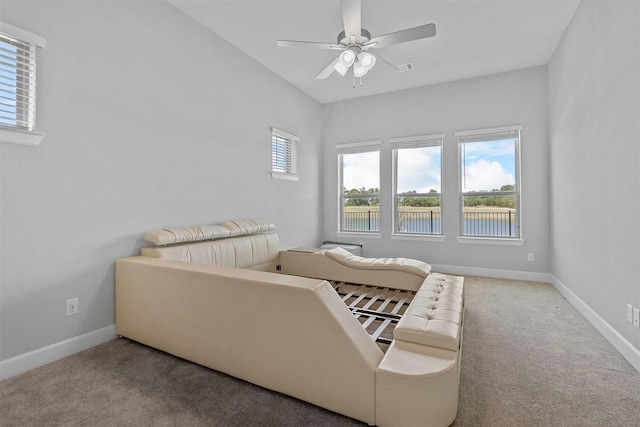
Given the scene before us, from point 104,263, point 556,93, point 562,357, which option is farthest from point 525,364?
point 556,93

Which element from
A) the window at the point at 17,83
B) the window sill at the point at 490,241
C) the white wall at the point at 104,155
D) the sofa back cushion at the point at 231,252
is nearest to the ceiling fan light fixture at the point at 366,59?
the white wall at the point at 104,155

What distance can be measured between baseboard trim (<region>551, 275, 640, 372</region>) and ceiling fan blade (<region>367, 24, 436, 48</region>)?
2.77 meters

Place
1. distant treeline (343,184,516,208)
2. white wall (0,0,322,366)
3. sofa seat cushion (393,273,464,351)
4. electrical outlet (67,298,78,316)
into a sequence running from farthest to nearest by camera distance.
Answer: distant treeline (343,184,516,208), electrical outlet (67,298,78,316), white wall (0,0,322,366), sofa seat cushion (393,273,464,351)

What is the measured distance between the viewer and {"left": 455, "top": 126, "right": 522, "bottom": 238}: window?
14.4 feet

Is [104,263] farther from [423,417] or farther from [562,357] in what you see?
[562,357]

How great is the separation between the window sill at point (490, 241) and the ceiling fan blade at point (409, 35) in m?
3.24

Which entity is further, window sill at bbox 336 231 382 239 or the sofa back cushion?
window sill at bbox 336 231 382 239

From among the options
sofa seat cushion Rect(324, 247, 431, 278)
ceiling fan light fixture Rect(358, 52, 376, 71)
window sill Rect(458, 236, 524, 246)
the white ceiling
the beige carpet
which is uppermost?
the white ceiling

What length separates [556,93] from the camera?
3.70m

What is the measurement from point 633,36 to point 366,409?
2929 mm

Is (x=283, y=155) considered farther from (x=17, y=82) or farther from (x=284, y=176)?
(x=17, y=82)

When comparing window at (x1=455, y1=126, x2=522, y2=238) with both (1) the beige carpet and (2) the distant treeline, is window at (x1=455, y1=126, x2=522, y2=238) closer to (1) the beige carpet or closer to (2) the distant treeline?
(2) the distant treeline

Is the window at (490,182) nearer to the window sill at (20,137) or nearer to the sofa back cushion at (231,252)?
the sofa back cushion at (231,252)

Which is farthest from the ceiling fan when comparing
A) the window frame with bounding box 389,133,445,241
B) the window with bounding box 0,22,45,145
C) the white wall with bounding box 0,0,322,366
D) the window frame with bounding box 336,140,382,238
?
the window frame with bounding box 336,140,382,238
